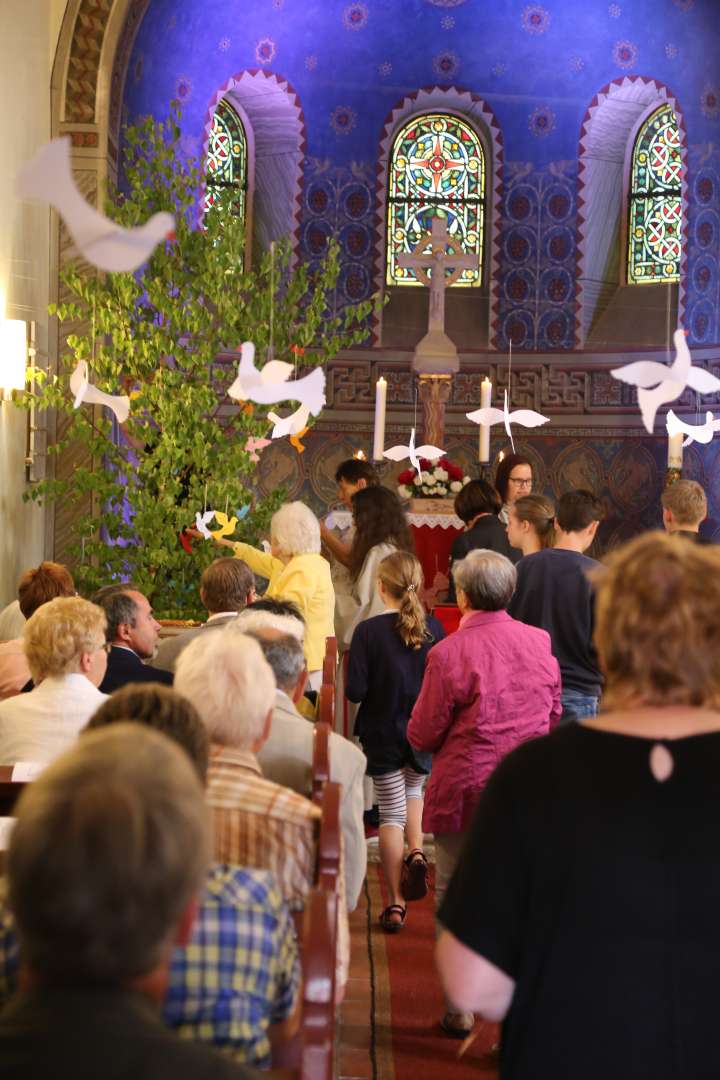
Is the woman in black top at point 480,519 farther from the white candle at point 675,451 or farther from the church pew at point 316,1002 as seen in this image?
the church pew at point 316,1002

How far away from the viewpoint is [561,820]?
182 centimetres

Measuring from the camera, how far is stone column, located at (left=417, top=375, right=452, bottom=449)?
10.3 meters

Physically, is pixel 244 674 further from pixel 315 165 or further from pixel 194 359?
pixel 315 165

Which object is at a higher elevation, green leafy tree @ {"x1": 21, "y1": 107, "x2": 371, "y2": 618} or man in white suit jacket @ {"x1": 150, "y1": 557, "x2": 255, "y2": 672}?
green leafy tree @ {"x1": 21, "y1": 107, "x2": 371, "y2": 618}

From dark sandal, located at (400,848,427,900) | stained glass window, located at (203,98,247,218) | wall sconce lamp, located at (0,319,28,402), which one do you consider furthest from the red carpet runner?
stained glass window, located at (203,98,247,218)

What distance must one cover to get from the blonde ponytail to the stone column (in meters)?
5.23

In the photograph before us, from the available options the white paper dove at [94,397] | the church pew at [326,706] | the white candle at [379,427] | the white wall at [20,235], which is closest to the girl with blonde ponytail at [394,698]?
the church pew at [326,706]

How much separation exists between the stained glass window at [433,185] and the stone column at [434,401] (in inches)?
113

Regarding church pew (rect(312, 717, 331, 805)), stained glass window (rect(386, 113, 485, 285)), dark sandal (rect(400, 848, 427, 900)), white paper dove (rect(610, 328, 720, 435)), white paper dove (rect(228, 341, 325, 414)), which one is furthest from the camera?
stained glass window (rect(386, 113, 485, 285))

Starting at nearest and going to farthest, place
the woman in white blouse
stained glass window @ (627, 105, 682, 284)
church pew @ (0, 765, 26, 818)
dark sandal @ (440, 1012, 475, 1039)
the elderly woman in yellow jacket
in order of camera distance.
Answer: church pew @ (0, 765, 26, 818) < dark sandal @ (440, 1012, 475, 1039) < the elderly woman in yellow jacket < the woman in white blouse < stained glass window @ (627, 105, 682, 284)

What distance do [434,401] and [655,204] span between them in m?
3.64

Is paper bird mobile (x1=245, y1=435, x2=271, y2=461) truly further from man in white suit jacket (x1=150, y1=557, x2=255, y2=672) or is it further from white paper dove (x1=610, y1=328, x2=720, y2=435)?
white paper dove (x1=610, y1=328, x2=720, y2=435)

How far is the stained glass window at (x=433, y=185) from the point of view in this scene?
42.7ft

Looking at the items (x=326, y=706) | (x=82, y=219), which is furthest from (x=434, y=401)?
(x=82, y=219)
